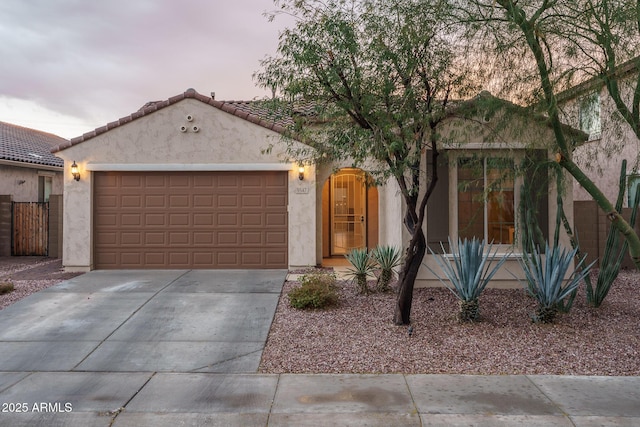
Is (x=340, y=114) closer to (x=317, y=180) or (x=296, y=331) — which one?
(x=296, y=331)

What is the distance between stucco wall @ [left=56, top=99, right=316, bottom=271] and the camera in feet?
35.9

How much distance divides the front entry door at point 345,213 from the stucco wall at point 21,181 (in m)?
12.2

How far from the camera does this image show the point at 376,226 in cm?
1295

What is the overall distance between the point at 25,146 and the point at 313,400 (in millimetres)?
21025

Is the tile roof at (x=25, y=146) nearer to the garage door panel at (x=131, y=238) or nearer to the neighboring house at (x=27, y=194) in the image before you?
the neighboring house at (x=27, y=194)

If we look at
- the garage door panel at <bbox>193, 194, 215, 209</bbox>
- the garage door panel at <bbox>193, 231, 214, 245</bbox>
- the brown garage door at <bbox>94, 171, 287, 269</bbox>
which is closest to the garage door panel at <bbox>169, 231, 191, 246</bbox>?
the brown garage door at <bbox>94, 171, 287, 269</bbox>

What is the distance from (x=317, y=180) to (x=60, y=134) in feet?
82.6

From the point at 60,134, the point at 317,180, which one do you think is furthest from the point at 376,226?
the point at 60,134

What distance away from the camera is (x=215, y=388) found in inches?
183

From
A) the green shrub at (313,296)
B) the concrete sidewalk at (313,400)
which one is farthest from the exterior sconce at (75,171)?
the concrete sidewalk at (313,400)

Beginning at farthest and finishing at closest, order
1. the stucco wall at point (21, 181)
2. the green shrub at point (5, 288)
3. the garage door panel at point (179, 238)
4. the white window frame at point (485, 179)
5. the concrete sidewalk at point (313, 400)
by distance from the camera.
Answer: the stucco wall at point (21, 181)
the garage door panel at point (179, 238)
the green shrub at point (5, 288)
the white window frame at point (485, 179)
the concrete sidewalk at point (313, 400)

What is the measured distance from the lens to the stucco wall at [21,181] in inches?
661

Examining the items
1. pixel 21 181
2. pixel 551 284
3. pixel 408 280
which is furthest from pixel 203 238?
pixel 21 181

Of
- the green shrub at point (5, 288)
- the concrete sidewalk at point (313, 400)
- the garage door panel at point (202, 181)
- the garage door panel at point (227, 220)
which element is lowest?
the concrete sidewalk at point (313, 400)
